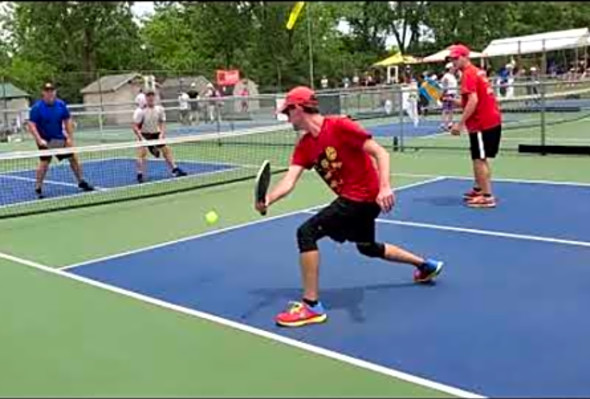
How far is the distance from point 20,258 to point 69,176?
24.4ft

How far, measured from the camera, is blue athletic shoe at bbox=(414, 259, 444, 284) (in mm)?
6035

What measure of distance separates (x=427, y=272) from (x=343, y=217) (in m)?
1.04

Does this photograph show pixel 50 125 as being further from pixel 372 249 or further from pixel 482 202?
pixel 372 249

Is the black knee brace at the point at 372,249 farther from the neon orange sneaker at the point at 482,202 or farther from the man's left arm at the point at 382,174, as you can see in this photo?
the neon orange sneaker at the point at 482,202

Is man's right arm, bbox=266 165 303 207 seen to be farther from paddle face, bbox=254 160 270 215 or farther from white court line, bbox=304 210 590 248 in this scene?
white court line, bbox=304 210 590 248

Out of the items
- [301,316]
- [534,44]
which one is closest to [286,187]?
[301,316]

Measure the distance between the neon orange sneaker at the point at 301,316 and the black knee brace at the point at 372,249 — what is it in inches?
24.1

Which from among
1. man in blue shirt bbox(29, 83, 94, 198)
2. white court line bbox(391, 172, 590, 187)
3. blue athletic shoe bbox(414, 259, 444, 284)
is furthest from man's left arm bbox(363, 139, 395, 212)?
man in blue shirt bbox(29, 83, 94, 198)

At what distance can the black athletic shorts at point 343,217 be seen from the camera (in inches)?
210

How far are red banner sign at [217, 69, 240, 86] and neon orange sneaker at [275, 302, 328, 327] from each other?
29.9 m

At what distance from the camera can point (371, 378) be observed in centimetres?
417

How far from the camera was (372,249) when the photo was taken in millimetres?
5750

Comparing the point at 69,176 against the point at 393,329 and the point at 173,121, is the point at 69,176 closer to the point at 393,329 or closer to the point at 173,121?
the point at 393,329

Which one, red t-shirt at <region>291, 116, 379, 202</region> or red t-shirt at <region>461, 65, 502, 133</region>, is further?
red t-shirt at <region>461, 65, 502, 133</region>
